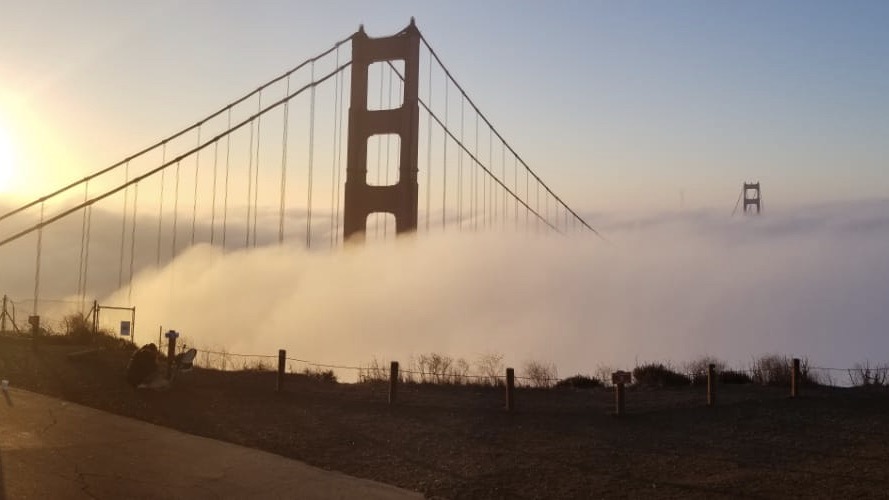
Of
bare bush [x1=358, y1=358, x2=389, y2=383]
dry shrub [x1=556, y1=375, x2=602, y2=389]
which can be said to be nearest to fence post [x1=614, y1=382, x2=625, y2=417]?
dry shrub [x1=556, y1=375, x2=602, y2=389]

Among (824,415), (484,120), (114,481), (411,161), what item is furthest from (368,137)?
(114,481)

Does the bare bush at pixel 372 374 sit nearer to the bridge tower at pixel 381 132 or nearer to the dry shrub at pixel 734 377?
the dry shrub at pixel 734 377

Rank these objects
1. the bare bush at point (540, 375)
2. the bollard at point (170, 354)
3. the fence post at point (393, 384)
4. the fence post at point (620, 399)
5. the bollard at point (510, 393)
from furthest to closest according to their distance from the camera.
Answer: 1. the bare bush at point (540, 375)
2. the bollard at point (170, 354)
3. the fence post at point (393, 384)
4. the bollard at point (510, 393)
5. the fence post at point (620, 399)

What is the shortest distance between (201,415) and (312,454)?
3006mm

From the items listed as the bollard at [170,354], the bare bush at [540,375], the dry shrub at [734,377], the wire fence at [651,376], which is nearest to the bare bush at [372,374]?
the wire fence at [651,376]

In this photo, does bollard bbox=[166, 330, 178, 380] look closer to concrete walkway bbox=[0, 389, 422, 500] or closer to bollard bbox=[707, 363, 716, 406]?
concrete walkway bbox=[0, 389, 422, 500]

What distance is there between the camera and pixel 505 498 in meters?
8.45

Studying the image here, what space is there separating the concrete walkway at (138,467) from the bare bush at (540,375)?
937cm

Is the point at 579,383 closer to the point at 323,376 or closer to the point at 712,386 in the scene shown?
the point at 712,386

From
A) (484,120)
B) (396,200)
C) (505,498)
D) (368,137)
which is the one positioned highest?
(484,120)

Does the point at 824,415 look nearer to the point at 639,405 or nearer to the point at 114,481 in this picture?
the point at 639,405

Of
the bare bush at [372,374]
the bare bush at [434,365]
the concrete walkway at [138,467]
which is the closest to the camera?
the concrete walkway at [138,467]

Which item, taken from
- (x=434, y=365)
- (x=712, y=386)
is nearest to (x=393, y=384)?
(x=712, y=386)

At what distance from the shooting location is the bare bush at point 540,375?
18.8 m
